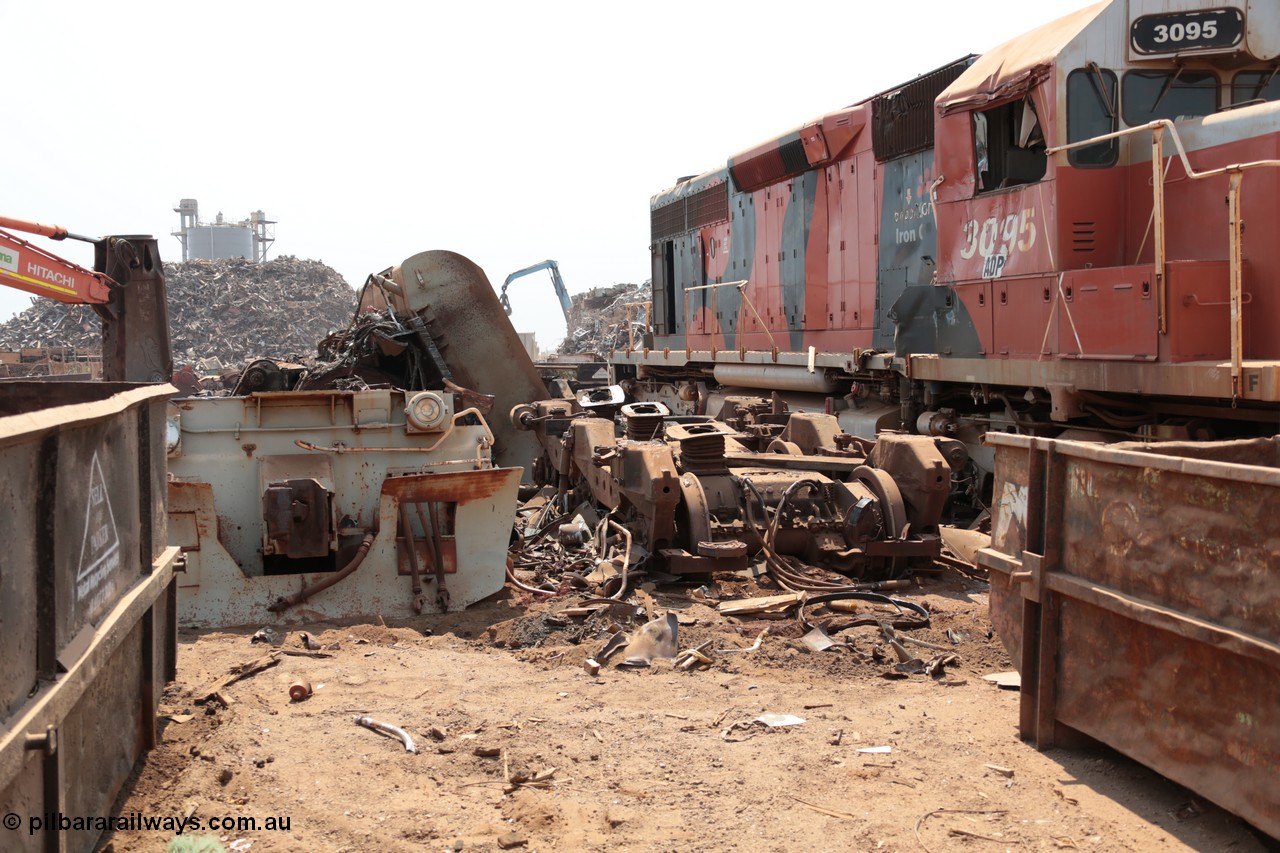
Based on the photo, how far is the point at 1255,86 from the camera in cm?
824

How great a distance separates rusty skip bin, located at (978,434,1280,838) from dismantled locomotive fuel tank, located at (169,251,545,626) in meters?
3.72

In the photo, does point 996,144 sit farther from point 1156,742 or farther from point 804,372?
point 1156,742

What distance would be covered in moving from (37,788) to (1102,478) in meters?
3.35

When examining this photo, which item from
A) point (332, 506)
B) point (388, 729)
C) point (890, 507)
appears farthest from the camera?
point (890, 507)

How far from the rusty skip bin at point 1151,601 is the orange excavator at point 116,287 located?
792 centimetres

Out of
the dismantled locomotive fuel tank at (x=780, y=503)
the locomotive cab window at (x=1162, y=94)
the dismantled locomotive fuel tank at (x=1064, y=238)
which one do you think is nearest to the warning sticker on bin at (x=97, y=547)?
the dismantled locomotive fuel tank at (x=780, y=503)

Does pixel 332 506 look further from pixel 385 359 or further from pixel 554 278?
pixel 554 278

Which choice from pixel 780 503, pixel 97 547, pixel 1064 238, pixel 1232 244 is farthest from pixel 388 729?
pixel 1064 238

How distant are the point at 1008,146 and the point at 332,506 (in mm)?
5915

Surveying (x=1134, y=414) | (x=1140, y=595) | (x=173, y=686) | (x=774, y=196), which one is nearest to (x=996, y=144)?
(x=1134, y=414)

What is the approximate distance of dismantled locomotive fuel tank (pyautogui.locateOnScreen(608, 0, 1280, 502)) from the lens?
24.2ft

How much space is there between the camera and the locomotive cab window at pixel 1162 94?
27.3 feet

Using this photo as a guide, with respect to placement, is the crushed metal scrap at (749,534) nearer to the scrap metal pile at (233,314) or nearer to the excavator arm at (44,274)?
the excavator arm at (44,274)

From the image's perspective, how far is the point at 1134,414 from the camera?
8.41 metres
